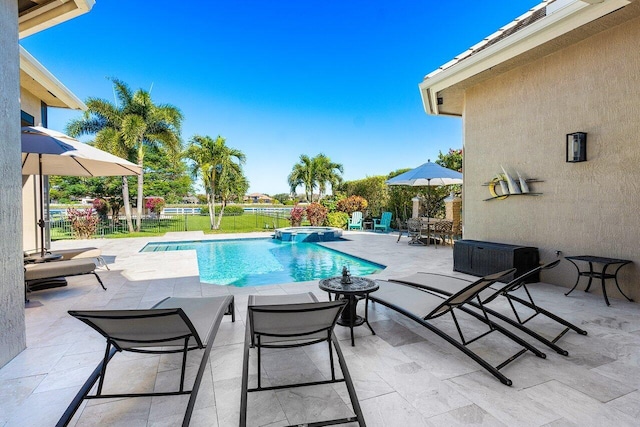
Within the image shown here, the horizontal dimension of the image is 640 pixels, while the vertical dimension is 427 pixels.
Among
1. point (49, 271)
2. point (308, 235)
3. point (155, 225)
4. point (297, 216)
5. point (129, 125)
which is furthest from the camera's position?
point (155, 225)

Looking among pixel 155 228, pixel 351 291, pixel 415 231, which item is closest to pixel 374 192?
pixel 415 231

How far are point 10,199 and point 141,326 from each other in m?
2.24

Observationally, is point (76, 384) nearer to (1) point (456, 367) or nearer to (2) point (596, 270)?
(1) point (456, 367)

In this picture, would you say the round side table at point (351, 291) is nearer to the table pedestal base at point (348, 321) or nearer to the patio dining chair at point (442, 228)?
the table pedestal base at point (348, 321)

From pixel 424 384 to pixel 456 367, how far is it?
18.2 inches

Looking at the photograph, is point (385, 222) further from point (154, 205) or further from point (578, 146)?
point (154, 205)

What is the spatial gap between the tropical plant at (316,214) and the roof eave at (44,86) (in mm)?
10466

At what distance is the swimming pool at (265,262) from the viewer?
25.2 feet

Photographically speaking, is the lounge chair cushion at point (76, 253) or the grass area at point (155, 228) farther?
the grass area at point (155, 228)

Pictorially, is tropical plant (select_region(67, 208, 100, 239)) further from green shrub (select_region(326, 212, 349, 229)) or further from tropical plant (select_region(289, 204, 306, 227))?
green shrub (select_region(326, 212, 349, 229))

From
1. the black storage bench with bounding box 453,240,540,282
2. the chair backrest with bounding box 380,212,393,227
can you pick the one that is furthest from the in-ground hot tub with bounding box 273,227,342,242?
the black storage bench with bounding box 453,240,540,282

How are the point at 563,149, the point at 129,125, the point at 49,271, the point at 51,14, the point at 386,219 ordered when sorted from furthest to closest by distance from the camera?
the point at 129,125 < the point at 386,219 < the point at 563,149 < the point at 49,271 < the point at 51,14

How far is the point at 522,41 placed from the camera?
5.42 meters

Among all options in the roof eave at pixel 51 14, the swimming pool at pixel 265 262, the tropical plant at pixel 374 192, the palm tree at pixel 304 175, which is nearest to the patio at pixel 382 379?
the swimming pool at pixel 265 262
